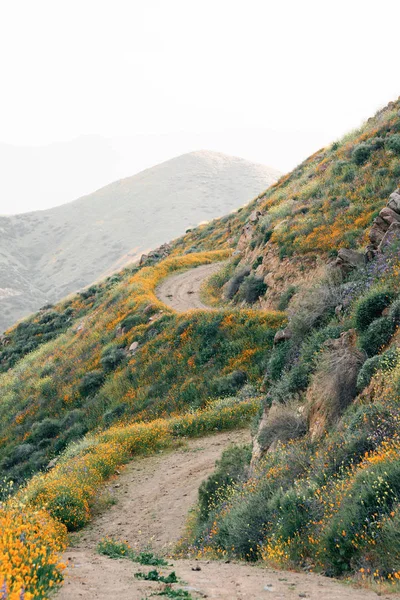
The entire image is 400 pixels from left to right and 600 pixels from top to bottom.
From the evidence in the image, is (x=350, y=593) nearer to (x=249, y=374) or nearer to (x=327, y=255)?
(x=249, y=374)

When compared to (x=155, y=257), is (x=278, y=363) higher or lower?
lower

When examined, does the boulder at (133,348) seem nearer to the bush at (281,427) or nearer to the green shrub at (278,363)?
the green shrub at (278,363)

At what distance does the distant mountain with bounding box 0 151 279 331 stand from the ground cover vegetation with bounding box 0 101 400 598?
71021mm

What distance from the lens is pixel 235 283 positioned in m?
25.5

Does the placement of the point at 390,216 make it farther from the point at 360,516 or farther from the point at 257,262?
the point at 257,262

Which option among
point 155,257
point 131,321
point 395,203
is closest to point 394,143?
point 395,203

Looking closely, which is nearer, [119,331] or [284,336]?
[284,336]

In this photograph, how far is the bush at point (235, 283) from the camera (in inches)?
989

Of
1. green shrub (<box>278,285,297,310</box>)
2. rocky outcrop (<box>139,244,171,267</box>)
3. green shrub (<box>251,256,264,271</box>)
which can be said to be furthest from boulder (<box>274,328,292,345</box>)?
rocky outcrop (<box>139,244,171,267</box>)

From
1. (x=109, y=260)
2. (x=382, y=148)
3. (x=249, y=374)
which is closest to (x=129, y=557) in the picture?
Answer: (x=249, y=374)

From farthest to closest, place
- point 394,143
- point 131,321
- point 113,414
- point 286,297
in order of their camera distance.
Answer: point 131,321 < point 394,143 < point 286,297 < point 113,414

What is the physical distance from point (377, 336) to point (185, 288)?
22160 mm

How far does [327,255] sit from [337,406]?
1239 centimetres

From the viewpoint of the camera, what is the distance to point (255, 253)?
86.6 ft
